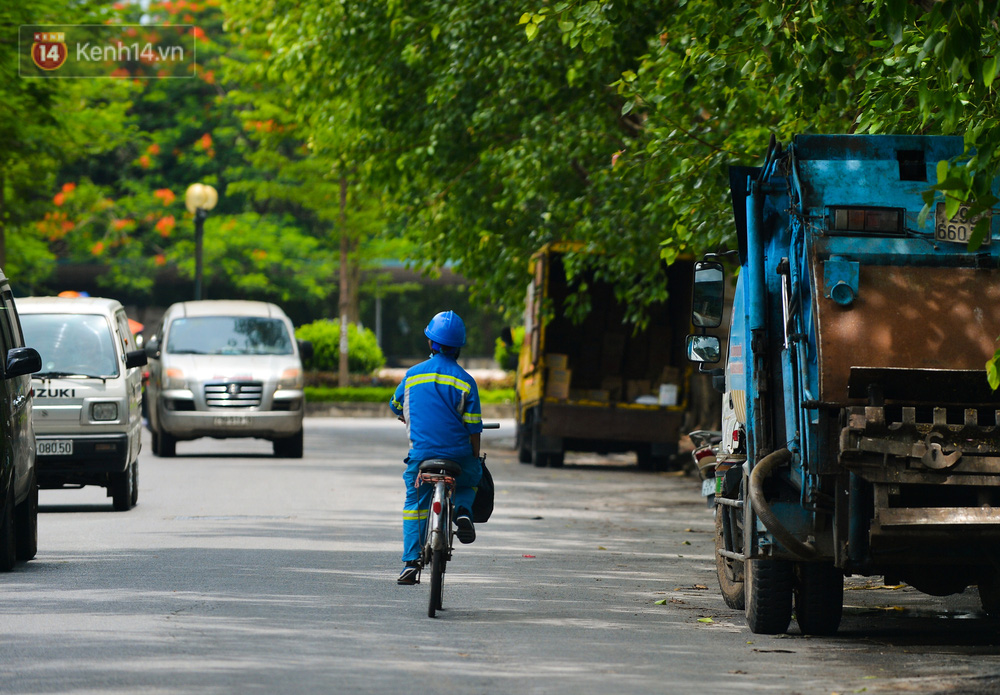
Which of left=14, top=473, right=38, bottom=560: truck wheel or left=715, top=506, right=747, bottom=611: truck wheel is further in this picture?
left=14, top=473, right=38, bottom=560: truck wheel

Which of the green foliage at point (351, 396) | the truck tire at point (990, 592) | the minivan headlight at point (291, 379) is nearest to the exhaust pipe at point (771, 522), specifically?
the truck tire at point (990, 592)

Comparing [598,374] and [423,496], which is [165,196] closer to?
[598,374]

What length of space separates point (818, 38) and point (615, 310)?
15009 millimetres

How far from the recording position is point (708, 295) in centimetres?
999

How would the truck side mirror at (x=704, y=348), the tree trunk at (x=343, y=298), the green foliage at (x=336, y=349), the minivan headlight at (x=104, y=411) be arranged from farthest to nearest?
the green foliage at (x=336, y=349) < the tree trunk at (x=343, y=298) < the minivan headlight at (x=104, y=411) < the truck side mirror at (x=704, y=348)

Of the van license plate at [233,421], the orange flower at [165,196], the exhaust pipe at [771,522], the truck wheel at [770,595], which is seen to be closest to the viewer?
the exhaust pipe at [771,522]

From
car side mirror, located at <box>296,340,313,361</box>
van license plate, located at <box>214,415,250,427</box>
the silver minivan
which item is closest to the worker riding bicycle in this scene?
van license plate, located at <box>214,415,250,427</box>

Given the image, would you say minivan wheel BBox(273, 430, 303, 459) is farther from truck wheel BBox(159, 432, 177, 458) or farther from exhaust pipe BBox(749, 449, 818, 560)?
exhaust pipe BBox(749, 449, 818, 560)

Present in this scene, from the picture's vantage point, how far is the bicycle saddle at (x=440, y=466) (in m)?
9.27

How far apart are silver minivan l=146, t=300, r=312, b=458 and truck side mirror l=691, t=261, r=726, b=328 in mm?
14437

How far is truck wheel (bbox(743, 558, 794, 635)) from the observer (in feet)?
28.6

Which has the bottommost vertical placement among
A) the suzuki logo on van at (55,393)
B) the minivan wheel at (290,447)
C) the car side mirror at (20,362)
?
the minivan wheel at (290,447)

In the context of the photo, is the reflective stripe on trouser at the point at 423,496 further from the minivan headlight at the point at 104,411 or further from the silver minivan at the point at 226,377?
the silver minivan at the point at 226,377

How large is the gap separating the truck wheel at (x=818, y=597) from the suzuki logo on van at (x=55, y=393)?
9.06m
